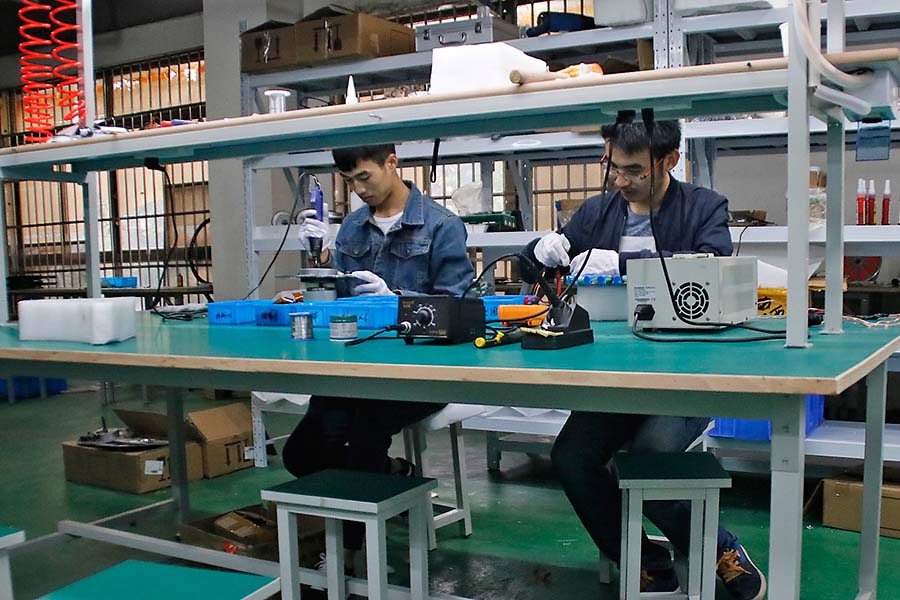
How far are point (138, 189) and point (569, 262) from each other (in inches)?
261

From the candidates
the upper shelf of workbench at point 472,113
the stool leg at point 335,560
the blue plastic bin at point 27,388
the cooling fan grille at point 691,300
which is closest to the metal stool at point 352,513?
the stool leg at point 335,560

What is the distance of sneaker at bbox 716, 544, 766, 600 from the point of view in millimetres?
1994

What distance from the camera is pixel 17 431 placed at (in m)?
4.69

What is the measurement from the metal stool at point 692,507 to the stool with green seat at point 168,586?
735 millimetres

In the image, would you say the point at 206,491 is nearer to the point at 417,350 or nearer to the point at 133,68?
the point at 417,350

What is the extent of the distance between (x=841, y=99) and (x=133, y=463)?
3.06m

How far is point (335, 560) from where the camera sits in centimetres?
174

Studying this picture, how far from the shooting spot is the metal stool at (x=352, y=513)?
63.3 inches

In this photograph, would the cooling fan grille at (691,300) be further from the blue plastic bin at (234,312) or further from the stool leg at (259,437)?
the stool leg at (259,437)

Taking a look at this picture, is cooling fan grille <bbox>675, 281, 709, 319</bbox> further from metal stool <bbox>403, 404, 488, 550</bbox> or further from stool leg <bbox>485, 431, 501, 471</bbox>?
stool leg <bbox>485, 431, 501, 471</bbox>

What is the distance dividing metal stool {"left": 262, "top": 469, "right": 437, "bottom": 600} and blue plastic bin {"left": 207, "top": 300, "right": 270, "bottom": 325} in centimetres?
53

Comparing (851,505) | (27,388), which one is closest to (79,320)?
(851,505)

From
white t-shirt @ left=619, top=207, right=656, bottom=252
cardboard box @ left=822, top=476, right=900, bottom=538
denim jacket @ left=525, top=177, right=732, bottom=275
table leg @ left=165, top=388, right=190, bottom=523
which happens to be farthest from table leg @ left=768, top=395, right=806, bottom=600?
table leg @ left=165, top=388, right=190, bottom=523

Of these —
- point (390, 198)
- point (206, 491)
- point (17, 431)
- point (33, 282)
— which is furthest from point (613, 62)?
point (33, 282)
